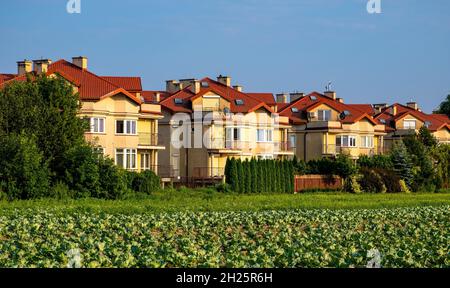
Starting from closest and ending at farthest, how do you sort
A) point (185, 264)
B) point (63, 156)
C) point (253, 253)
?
point (185, 264) → point (253, 253) → point (63, 156)

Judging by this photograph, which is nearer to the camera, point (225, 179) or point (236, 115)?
point (225, 179)

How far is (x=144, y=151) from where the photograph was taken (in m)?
57.4

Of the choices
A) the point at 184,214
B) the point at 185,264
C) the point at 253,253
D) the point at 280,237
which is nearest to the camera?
the point at 185,264

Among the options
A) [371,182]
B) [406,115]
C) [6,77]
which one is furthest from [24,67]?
[406,115]

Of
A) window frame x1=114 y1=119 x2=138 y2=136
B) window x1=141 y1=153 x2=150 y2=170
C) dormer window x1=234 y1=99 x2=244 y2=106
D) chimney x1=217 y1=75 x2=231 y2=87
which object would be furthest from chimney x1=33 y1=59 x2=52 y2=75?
chimney x1=217 y1=75 x2=231 y2=87

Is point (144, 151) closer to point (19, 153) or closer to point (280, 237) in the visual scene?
point (19, 153)

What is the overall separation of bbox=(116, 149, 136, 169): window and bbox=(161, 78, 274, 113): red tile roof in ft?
23.4

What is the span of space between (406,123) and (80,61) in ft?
131

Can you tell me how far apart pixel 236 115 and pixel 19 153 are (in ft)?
85.3

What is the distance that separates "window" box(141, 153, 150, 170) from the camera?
2263 inches

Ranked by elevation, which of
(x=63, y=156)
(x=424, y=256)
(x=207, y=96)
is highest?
(x=207, y=96)

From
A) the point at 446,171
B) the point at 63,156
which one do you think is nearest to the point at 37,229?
the point at 63,156

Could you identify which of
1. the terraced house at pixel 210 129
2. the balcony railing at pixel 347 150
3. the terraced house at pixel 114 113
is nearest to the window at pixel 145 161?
the terraced house at pixel 114 113

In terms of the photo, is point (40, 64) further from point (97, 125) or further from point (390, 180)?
point (390, 180)
